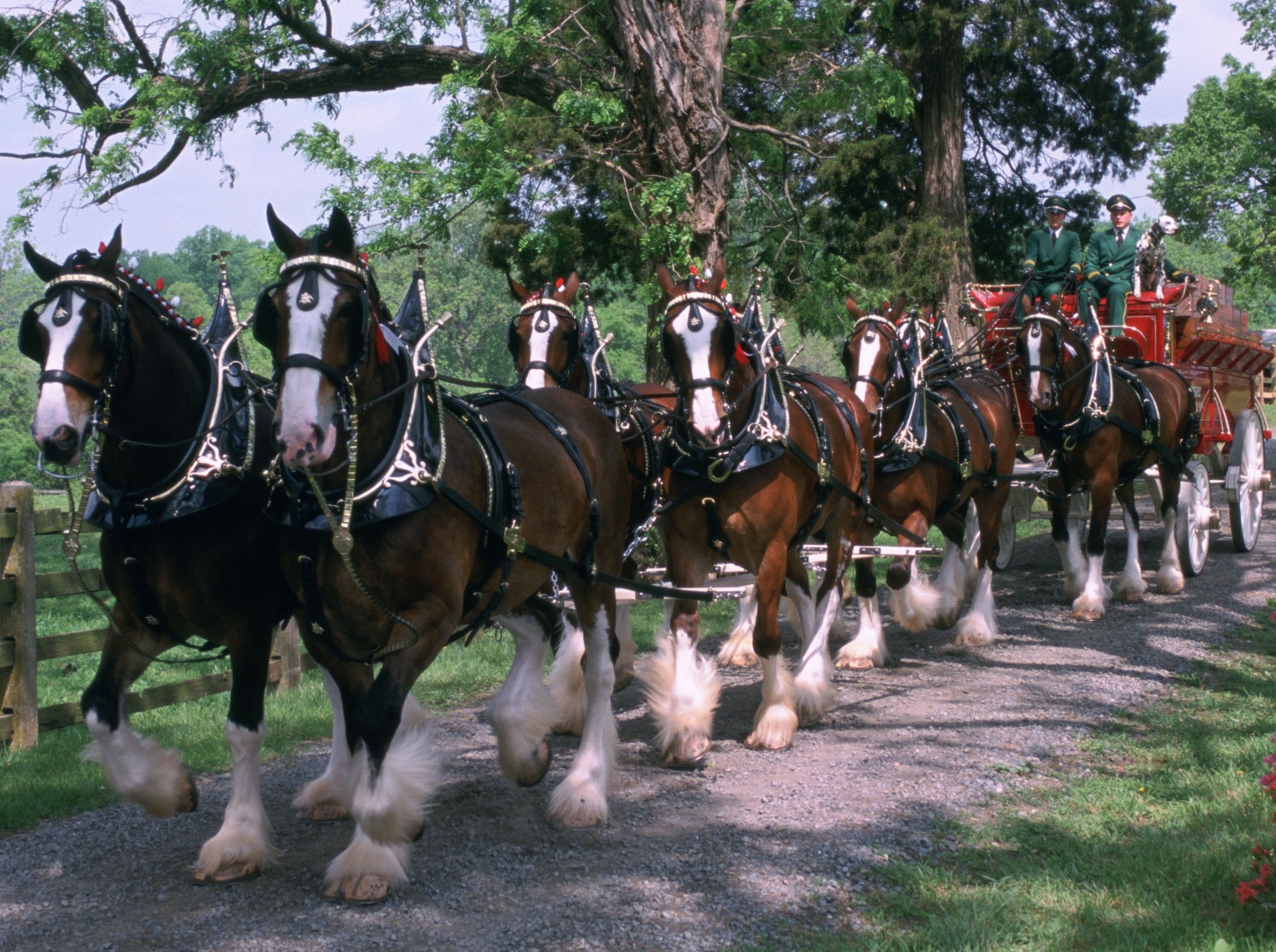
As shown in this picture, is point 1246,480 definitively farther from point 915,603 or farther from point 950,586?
point 915,603

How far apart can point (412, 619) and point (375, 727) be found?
40 cm

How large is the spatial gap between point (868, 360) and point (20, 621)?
5.62 meters

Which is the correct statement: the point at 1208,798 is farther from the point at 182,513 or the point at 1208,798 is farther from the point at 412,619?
the point at 182,513

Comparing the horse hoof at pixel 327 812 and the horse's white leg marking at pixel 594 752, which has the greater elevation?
the horse's white leg marking at pixel 594 752

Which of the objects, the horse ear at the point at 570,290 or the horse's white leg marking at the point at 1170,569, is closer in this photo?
the horse ear at the point at 570,290

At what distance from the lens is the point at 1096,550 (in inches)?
402

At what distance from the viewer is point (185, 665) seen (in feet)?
35.1

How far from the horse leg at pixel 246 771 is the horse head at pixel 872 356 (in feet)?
16.2

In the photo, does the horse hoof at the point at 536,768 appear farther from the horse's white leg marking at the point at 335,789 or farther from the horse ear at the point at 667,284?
the horse ear at the point at 667,284

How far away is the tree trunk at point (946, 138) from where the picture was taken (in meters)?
16.2

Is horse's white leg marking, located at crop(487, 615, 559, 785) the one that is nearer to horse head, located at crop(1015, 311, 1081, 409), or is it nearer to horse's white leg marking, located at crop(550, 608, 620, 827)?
horse's white leg marking, located at crop(550, 608, 620, 827)

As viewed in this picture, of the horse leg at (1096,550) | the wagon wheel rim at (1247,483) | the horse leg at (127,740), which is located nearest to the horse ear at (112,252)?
the horse leg at (127,740)

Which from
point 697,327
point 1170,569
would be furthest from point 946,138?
point 697,327

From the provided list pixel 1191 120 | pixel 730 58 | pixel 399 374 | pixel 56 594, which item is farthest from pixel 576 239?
pixel 1191 120
